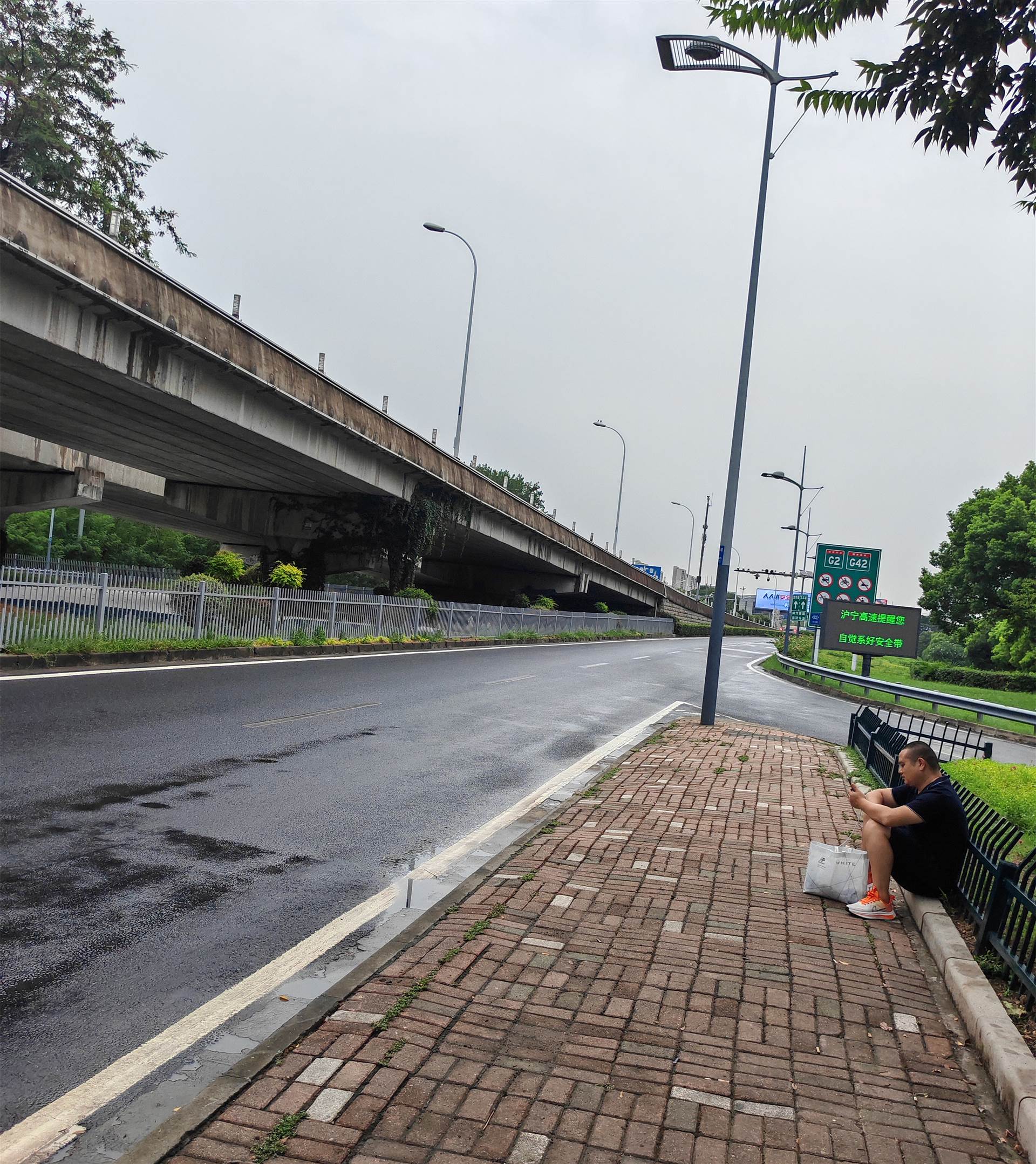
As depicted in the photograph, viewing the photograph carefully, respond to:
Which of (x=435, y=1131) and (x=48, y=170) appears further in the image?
(x=48, y=170)

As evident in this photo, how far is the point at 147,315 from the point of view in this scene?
17234mm

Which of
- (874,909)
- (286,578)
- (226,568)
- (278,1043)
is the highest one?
(226,568)

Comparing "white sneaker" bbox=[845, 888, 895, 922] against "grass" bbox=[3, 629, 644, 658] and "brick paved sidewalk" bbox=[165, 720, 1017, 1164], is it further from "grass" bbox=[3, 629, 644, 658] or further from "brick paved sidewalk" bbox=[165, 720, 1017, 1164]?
"grass" bbox=[3, 629, 644, 658]

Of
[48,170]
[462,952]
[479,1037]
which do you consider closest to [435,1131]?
[479,1037]

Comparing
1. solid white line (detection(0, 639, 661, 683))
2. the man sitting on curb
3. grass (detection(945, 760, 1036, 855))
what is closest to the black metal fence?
the man sitting on curb

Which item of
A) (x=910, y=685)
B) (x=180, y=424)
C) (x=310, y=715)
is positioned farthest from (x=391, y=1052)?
(x=910, y=685)

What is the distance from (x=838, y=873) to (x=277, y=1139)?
3856 millimetres

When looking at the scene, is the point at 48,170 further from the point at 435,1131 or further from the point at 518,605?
the point at 435,1131

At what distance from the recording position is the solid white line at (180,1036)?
2912mm

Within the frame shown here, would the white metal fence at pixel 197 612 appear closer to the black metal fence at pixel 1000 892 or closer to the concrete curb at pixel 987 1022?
the black metal fence at pixel 1000 892

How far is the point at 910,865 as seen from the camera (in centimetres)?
566

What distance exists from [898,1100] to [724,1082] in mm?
617

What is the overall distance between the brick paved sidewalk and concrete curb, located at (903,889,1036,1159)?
11 cm

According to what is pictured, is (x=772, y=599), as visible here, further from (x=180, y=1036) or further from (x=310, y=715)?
(x=180, y=1036)
